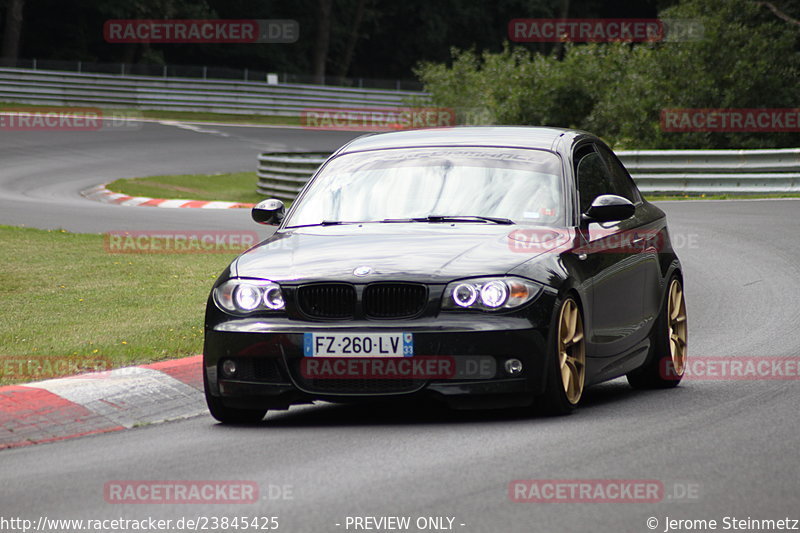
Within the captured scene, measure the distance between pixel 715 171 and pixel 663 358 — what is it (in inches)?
644

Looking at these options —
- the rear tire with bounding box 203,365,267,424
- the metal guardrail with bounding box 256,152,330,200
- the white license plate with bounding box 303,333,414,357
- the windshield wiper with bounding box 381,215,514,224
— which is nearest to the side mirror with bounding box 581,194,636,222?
the windshield wiper with bounding box 381,215,514,224

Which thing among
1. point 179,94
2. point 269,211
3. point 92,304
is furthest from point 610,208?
point 179,94

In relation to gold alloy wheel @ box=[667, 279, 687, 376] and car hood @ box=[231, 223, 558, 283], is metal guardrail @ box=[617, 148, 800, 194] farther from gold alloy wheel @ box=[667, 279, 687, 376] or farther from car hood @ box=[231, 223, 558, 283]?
car hood @ box=[231, 223, 558, 283]

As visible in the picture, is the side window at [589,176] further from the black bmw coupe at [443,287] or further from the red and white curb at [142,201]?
the red and white curb at [142,201]

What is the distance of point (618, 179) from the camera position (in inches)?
362

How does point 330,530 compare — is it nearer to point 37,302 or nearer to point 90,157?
point 37,302

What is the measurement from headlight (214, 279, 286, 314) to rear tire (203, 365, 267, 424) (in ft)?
1.39

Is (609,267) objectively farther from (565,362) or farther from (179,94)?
(179,94)

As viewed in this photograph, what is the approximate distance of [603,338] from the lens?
7.96 meters

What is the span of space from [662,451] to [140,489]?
2.35 m

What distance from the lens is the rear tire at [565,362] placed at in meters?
7.17

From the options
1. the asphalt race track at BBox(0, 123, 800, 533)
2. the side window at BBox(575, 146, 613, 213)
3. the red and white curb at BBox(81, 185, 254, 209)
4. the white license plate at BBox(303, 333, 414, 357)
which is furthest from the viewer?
the red and white curb at BBox(81, 185, 254, 209)

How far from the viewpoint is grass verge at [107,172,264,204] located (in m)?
29.7

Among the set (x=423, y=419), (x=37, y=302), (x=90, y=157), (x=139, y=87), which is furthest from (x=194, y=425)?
(x=139, y=87)
